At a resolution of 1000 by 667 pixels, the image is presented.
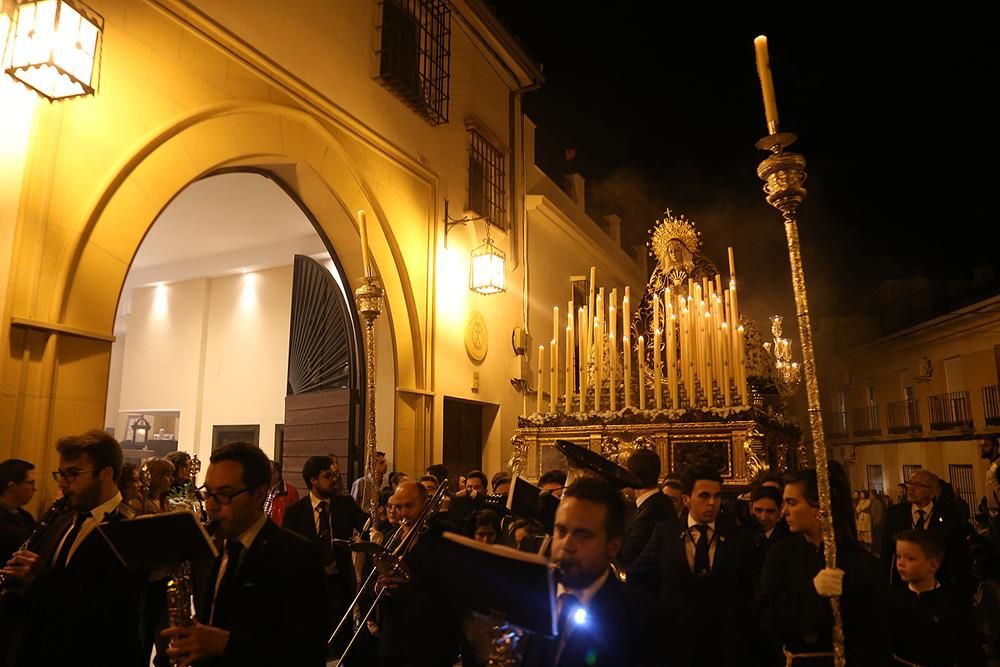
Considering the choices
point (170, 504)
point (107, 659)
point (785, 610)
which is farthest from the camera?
point (170, 504)

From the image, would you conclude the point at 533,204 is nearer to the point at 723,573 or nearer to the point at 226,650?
the point at 723,573

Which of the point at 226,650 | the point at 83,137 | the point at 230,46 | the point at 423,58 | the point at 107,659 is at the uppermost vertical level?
the point at 423,58

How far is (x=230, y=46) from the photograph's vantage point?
6.78 m

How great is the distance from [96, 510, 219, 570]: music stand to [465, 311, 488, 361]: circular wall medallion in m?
8.17

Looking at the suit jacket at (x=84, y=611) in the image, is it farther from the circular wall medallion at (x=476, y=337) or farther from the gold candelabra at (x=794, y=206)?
the circular wall medallion at (x=476, y=337)

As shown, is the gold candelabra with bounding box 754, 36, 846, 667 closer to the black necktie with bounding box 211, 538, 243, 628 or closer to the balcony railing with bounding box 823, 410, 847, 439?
the black necktie with bounding box 211, 538, 243, 628

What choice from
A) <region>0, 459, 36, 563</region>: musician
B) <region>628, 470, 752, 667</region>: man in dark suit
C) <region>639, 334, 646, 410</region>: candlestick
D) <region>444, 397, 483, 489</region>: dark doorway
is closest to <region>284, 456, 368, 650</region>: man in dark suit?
<region>0, 459, 36, 563</region>: musician

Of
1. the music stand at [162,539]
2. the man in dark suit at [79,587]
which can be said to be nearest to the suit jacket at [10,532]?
the man in dark suit at [79,587]

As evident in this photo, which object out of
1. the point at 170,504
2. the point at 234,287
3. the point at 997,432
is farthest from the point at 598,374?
the point at 997,432

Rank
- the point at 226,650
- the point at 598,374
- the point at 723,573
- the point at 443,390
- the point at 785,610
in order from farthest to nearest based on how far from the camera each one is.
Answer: the point at 443,390, the point at 598,374, the point at 723,573, the point at 785,610, the point at 226,650

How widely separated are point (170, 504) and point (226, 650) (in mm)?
4371

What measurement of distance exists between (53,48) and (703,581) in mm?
5239

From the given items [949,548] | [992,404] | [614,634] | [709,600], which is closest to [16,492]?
[614,634]

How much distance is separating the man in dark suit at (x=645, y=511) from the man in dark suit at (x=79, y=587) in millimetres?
3037
